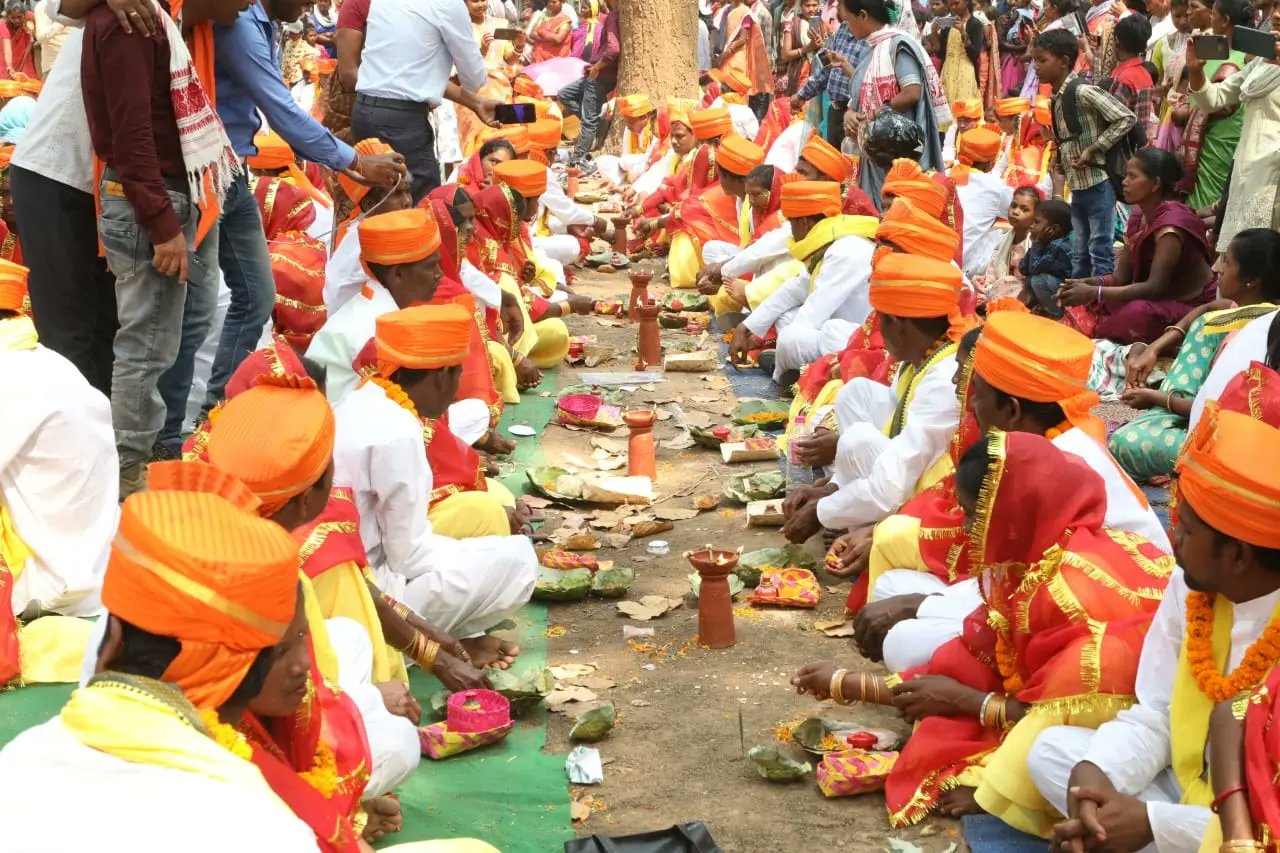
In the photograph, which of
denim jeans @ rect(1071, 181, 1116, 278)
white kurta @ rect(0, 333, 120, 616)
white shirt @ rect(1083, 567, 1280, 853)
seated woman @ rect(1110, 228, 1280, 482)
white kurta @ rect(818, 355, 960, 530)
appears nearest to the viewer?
white shirt @ rect(1083, 567, 1280, 853)

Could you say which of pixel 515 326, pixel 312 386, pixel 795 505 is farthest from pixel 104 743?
pixel 515 326

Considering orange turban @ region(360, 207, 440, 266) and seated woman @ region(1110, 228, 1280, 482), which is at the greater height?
orange turban @ region(360, 207, 440, 266)

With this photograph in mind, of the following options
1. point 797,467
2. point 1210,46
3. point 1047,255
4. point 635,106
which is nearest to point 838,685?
point 797,467

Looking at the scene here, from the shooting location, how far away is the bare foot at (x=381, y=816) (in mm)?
3344

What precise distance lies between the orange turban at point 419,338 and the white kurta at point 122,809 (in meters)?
2.47

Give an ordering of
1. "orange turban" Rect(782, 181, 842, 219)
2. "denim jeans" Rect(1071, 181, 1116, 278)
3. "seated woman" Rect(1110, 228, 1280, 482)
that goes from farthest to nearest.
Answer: "denim jeans" Rect(1071, 181, 1116, 278)
"orange turban" Rect(782, 181, 842, 219)
"seated woman" Rect(1110, 228, 1280, 482)

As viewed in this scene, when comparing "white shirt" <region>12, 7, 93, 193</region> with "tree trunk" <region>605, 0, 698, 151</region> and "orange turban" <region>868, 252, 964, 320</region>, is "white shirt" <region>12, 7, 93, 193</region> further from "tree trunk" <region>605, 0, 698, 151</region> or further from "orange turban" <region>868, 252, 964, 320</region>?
"tree trunk" <region>605, 0, 698, 151</region>

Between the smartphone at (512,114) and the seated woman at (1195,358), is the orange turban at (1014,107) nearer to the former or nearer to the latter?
the smartphone at (512,114)

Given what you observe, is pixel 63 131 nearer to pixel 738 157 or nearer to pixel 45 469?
pixel 45 469

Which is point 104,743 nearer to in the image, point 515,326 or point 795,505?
point 795,505

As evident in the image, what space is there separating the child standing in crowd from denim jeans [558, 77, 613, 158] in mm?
9979

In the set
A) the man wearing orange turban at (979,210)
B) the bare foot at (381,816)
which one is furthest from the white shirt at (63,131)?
the man wearing orange turban at (979,210)

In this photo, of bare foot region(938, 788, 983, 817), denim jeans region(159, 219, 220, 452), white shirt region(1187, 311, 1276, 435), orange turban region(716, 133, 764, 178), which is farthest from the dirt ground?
orange turban region(716, 133, 764, 178)

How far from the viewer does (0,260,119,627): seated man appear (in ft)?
13.5
